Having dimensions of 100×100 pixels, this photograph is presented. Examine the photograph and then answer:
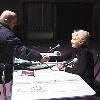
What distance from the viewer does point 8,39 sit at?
320 cm

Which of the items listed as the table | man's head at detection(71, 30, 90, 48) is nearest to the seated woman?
man's head at detection(71, 30, 90, 48)

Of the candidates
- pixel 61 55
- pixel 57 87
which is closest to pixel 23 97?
pixel 57 87

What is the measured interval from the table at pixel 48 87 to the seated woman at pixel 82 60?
216 mm

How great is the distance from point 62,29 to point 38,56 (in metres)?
15.7

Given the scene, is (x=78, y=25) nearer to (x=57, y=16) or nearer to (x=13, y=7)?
(x=57, y=16)

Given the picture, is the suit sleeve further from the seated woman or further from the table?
the seated woman

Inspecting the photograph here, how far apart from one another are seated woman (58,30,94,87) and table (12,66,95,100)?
22 centimetres

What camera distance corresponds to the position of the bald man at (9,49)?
3141 millimetres

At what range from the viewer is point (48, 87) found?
2.70 m

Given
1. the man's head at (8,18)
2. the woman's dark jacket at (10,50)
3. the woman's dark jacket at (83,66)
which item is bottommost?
the woman's dark jacket at (83,66)

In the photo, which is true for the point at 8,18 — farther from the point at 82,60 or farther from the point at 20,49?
the point at 82,60

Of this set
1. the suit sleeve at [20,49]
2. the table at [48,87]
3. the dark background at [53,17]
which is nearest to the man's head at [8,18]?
the suit sleeve at [20,49]

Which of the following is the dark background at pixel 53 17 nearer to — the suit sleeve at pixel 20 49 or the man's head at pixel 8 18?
the man's head at pixel 8 18

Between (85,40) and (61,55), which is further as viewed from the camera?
(61,55)
